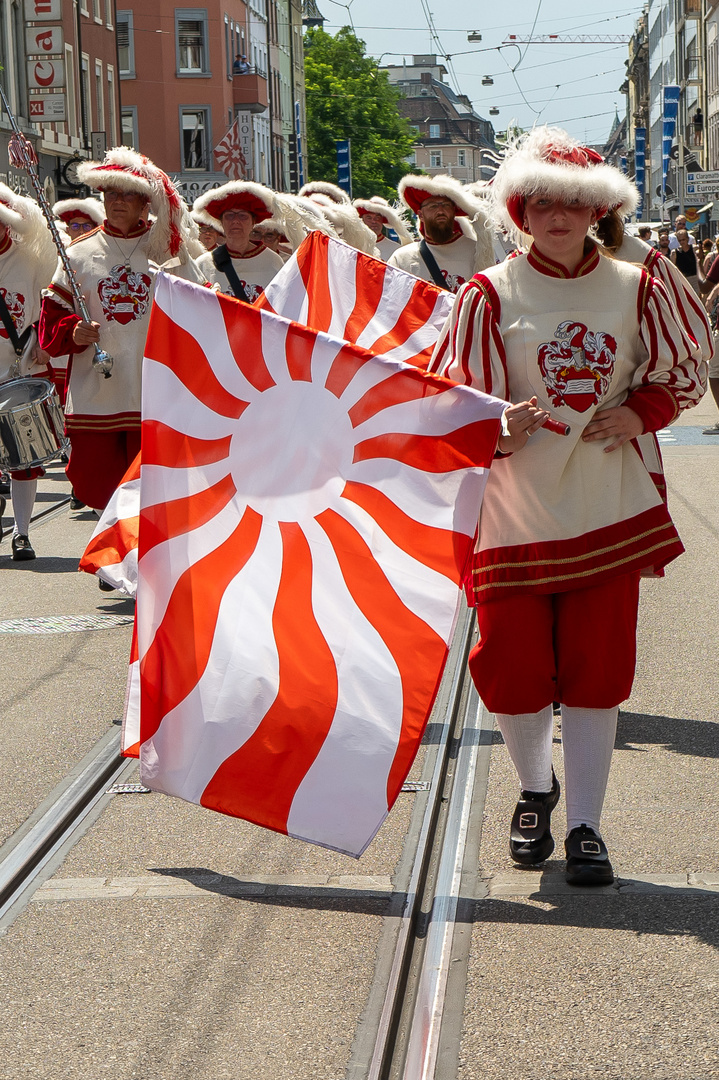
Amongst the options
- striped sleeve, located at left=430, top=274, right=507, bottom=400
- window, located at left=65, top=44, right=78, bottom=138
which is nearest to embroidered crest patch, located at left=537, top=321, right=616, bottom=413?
striped sleeve, located at left=430, top=274, right=507, bottom=400

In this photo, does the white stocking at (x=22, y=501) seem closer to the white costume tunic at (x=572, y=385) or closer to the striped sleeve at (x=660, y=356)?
the white costume tunic at (x=572, y=385)

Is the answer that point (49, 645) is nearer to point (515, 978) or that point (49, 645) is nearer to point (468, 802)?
point (468, 802)

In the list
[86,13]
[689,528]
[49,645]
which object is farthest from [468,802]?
[86,13]

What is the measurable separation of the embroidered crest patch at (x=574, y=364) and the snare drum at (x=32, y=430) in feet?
15.6

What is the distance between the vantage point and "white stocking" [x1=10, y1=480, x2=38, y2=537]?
965cm

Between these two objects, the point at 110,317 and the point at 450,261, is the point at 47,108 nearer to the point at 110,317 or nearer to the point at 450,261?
the point at 450,261

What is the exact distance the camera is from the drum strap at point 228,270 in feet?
26.8

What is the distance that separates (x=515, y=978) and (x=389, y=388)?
54.5 inches

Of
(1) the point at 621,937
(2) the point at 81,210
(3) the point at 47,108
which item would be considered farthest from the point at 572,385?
(3) the point at 47,108

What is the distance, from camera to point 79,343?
7.50 meters

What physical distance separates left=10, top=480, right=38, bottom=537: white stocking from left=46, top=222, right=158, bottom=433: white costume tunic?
6.29 ft

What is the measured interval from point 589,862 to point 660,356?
128 centimetres

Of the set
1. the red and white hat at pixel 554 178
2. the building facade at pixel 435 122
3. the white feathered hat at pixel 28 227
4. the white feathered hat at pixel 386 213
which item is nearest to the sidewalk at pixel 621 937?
the red and white hat at pixel 554 178

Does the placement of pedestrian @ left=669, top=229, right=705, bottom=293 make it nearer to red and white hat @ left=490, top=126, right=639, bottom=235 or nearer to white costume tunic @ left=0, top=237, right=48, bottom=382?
white costume tunic @ left=0, top=237, right=48, bottom=382
